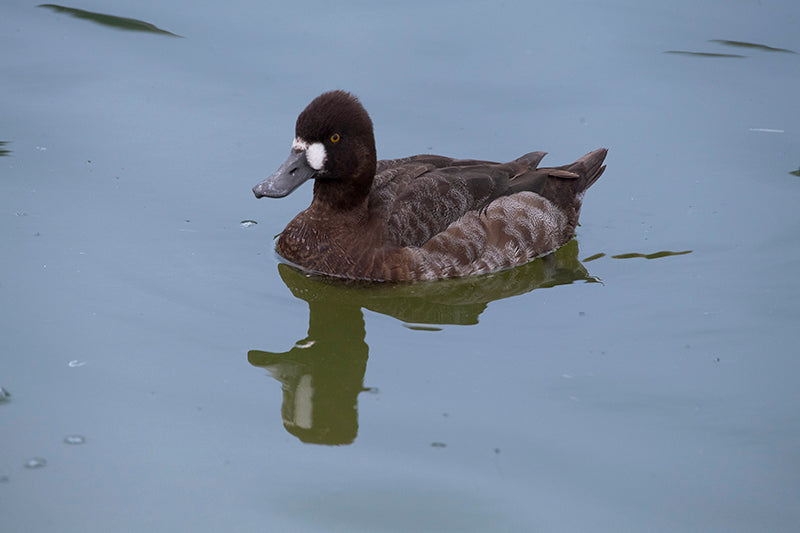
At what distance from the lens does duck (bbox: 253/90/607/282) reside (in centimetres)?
724

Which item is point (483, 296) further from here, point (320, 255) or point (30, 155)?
point (30, 155)

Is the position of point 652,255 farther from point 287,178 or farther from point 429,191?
point 287,178

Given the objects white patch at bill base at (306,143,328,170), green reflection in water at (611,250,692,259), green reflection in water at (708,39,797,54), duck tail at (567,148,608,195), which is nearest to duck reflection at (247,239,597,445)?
green reflection in water at (611,250,692,259)

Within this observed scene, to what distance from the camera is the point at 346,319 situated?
269 inches

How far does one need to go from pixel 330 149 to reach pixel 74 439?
2.79 metres

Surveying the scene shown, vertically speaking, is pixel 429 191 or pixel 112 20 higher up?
pixel 112 20

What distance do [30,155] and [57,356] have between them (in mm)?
3047

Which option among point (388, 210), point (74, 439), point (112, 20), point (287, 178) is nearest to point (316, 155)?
point (287, 178)

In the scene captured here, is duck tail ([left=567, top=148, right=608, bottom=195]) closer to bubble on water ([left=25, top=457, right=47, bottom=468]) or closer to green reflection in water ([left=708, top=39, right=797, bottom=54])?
green reflection in water ([left=708, top=39, right=797, bottom=54])

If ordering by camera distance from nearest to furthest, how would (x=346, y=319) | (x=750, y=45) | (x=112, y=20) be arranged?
(x=346, y=319), (x=112, y=20), (x=750, y=45)

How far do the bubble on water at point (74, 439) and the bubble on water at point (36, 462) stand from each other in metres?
0.19

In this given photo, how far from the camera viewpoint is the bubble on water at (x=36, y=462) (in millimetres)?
5051

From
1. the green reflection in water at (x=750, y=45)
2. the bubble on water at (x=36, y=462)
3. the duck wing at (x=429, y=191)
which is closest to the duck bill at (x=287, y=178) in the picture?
the duck wing at (x=429, y=191)

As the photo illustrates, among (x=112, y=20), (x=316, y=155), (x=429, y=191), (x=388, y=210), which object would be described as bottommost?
(x=388, y=210)
